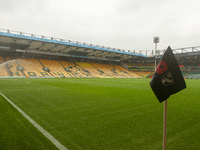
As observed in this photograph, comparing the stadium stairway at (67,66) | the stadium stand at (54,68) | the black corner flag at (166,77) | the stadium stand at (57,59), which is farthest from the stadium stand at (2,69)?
the black corner flag at (166,77)

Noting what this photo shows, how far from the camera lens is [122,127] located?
10.4 ft

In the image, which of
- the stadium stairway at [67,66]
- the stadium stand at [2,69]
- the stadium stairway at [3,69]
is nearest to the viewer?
the stadium stand at [2,69]

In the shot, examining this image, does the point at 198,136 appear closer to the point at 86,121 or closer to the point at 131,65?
the point at 86,121

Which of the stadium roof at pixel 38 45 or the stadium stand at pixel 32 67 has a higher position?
the stadium roof at pixel 38 45

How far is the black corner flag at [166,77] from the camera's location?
1.89 metres

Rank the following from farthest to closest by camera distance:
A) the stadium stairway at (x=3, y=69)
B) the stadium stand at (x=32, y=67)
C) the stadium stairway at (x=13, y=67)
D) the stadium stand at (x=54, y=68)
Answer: the stadium stand at (x=54, y=68) < the stadium stand at (x=32, y=67) < the stadium stairway at (x=13, y=67) < the stadium stairway at (x=3, y=69)

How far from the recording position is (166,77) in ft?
6.25

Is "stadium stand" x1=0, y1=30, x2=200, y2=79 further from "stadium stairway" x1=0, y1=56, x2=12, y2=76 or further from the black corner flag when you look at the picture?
the black corner flag

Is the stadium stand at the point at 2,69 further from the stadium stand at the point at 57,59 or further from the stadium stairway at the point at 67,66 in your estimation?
the stadium stairway at the point at 67,66

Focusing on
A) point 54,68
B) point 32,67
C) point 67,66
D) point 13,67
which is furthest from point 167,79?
point 67,66

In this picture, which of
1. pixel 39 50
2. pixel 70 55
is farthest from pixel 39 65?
pixel 70 55

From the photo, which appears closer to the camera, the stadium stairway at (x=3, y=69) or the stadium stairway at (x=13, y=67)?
the stadium stairway at (x=3, y=69)

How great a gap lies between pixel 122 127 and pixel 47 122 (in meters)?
1.93

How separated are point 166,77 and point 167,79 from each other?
0.04 m
